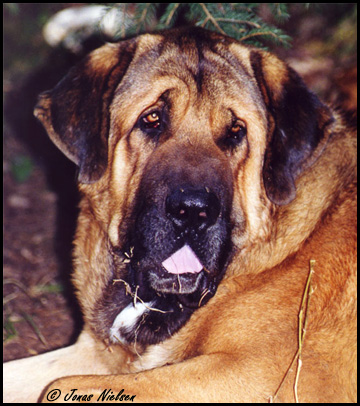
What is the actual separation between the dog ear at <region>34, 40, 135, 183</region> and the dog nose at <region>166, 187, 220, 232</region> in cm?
67

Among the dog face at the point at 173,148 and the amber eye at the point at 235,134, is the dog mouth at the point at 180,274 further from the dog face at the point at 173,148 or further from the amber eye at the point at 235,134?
the amber eye at the point at 235,134

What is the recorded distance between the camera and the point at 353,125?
384 cm

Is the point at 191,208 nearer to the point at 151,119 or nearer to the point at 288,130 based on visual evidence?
the point at 151,119

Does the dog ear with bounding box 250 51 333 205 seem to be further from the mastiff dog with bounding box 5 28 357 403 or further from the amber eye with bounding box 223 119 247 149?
the amber eye with bounding box 223 119 247 149

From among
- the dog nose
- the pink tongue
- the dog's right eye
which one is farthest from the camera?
the dog's right eye

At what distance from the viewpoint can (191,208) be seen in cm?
293

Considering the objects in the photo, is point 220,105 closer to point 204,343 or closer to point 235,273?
point 235,273

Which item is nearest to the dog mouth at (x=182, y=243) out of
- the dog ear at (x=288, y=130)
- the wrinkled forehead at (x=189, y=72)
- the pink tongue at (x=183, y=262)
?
the pink tongue at (x=183, y=262)

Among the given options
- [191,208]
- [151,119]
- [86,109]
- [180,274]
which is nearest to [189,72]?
[151,119]

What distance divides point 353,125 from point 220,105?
113 cm

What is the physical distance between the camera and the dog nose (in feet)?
9.61

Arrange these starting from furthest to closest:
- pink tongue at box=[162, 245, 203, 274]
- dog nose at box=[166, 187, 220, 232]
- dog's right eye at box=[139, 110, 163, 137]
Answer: dog's right eye at box=[139, 110, 163, 137] < pink tongue at box=[162, 245, 203, 274] < dog nose at box=[166, 187, 220, 232]

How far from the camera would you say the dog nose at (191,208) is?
2.93m

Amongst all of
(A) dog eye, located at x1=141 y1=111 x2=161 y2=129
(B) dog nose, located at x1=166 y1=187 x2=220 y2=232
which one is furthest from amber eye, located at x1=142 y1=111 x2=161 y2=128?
(B) dog nose, located at x1=166 y1=187 x2=220 y2=232
